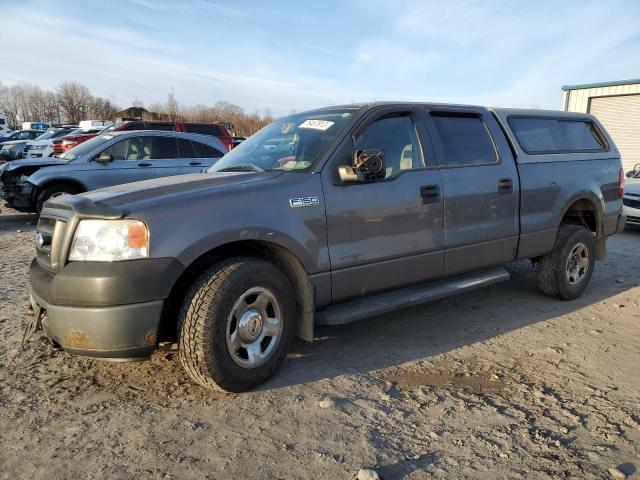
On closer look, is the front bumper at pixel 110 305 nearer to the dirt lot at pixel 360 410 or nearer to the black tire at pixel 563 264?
the dirt lot at pixel 360 410

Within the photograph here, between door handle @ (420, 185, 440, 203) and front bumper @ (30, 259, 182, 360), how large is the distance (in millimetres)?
1966

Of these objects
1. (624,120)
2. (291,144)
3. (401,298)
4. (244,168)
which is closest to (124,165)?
(244,168)

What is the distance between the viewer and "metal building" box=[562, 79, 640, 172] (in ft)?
58.3

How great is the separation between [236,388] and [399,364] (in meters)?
1.25

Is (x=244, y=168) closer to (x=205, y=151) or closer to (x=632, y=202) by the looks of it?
(x=205, y=151)

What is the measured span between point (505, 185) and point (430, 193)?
963 millimetres

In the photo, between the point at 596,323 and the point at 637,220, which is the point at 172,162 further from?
the point at 637,220

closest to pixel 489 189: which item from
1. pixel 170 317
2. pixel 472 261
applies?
pixel 472 261

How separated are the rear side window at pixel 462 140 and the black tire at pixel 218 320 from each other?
190 cm

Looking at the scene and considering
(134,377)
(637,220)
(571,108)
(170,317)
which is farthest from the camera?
(571,108)

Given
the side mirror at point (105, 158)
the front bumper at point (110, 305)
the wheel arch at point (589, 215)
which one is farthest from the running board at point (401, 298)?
the side mirror at point (105, 158)

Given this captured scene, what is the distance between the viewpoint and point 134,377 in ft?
11.0

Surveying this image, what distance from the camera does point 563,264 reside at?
5.05 metres

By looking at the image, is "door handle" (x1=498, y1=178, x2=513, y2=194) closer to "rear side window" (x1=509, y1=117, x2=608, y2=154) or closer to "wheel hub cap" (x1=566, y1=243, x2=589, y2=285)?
"rear side window" (x1=509, y1=117, x2=608, y2=154)
